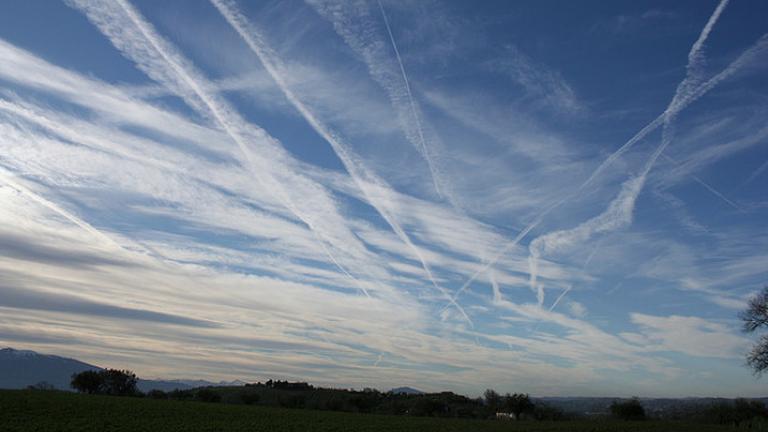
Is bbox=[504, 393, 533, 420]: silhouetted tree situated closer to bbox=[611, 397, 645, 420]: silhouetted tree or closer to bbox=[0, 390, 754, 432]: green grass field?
bbox=[611, 397, 645, 420]: silhouetted tree

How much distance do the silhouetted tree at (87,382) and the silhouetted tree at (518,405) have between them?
76241 millimetres

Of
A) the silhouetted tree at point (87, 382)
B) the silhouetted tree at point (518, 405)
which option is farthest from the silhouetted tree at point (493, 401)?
the silhouetted tree at point (87, 382)

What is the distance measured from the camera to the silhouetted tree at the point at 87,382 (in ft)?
330

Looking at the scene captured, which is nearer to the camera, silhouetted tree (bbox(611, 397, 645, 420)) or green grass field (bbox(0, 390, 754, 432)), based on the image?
green grass field (bbox(0, 390, 754, 432))

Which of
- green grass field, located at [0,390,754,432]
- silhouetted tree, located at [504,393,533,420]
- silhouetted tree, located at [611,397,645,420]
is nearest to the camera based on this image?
green grass field, located at [0,390,754,432]

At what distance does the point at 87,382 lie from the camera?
3994 inches

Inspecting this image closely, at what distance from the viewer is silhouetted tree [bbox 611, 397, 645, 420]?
260ft

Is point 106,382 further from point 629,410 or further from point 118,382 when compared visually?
point 629,410

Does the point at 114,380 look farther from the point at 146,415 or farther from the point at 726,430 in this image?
the point at 726,430

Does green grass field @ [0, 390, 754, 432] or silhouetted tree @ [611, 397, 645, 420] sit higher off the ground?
silhouetted tree @ [611, 397, 645, 420]

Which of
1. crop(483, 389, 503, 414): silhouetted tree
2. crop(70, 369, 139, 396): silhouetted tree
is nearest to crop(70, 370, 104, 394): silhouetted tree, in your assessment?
crop(70, 369, 139, 396): silhouetted tree

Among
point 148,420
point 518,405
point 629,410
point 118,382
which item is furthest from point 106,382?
point 629,410

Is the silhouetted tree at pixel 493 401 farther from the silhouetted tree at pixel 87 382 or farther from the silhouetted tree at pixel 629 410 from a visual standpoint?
the silhouetted tree at pixel 87 382

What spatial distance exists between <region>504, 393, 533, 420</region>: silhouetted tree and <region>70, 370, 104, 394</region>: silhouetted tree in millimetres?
76241
